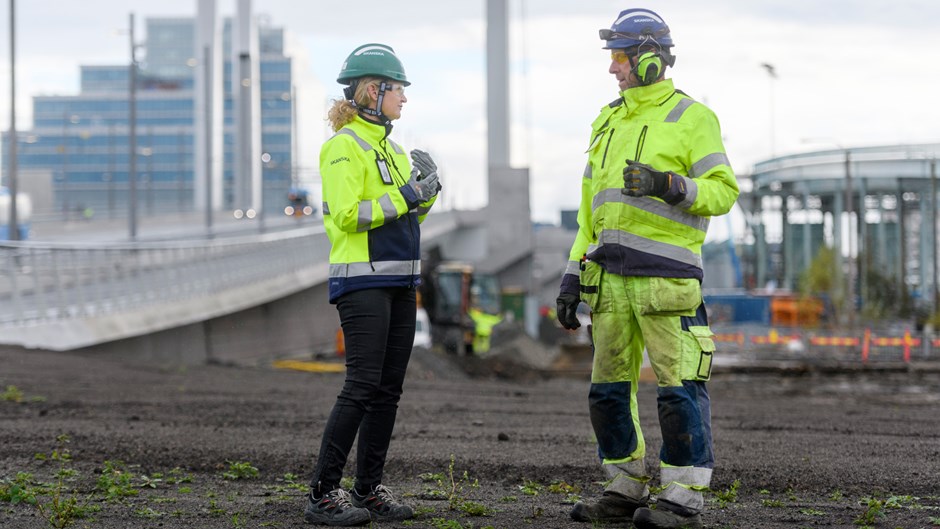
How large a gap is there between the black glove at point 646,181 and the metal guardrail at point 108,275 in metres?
16.7

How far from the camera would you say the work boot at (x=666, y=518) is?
→ 5.91 meters

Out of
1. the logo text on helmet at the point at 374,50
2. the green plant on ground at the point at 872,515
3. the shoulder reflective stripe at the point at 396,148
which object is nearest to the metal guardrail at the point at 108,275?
the shoulder reflective stripe at the point at 396,148

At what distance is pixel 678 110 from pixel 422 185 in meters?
1.20

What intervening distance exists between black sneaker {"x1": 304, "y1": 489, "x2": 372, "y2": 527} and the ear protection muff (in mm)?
2294

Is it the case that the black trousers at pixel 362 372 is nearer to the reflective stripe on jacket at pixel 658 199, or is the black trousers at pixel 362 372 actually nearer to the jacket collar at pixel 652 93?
the reflective stripe on jacket at pixel 658 199

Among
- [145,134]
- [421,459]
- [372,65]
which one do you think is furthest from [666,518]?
[145,134]

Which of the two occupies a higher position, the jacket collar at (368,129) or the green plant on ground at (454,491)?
the jacket collar at (368,129)

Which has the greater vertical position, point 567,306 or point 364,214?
point 364,214

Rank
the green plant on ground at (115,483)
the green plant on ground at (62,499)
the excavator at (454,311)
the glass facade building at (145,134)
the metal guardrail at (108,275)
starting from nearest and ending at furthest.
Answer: the green plant on ground at (62,499) → the green plant on ground at (115,483) → the metal guardrail at (108,275) → the excavator at (454,311) → the glass facade building at (145,134)

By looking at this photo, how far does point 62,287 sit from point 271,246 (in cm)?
1562

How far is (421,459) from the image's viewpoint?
8812 millimetres

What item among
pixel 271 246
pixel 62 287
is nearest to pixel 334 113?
pixel 62 287

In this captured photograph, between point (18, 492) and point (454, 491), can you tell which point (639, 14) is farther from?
point (18, 492)

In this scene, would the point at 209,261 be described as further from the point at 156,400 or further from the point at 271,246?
the point at 156,400
